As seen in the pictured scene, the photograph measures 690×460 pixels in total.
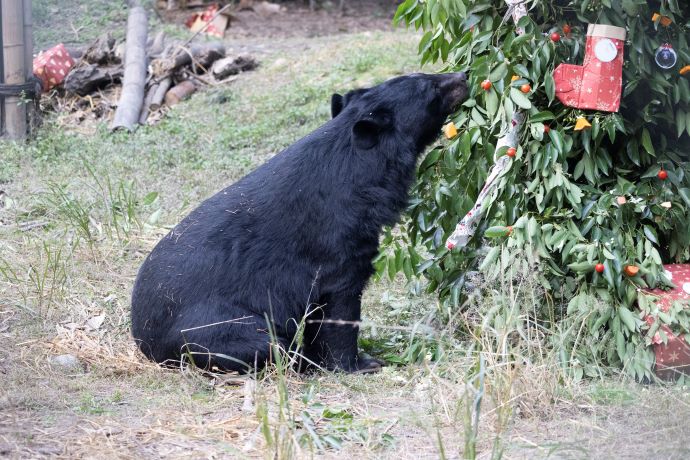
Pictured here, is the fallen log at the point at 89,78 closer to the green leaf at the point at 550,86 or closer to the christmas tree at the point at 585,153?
the christmas tree at the point at 585,153

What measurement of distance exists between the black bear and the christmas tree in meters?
0.33

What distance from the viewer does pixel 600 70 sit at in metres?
→ 4.11

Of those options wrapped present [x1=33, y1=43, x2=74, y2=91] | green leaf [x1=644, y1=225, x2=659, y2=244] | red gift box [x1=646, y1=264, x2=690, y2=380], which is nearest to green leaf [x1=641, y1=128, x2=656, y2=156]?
green leaf [x1=644, y1=225, x2=659, y2=244]

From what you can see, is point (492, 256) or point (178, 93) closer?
point (492, 256)

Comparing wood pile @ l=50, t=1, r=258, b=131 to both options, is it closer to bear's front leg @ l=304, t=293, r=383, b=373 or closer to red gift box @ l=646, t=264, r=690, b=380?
bear's front leg @ l=304, t=293, r=383, b=373

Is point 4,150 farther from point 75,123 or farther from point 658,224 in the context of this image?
point 658,224

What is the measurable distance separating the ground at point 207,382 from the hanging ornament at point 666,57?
1265mm

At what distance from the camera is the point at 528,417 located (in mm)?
3801

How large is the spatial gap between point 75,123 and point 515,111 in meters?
7.02

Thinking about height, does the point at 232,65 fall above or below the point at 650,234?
below

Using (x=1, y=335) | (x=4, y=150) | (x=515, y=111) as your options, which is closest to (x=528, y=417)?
(x=515, y=111)

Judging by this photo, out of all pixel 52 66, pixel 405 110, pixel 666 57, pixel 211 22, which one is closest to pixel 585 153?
pixel 666 57

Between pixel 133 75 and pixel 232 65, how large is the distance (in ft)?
4.12

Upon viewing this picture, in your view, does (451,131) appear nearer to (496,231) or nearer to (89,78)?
(496,231)
